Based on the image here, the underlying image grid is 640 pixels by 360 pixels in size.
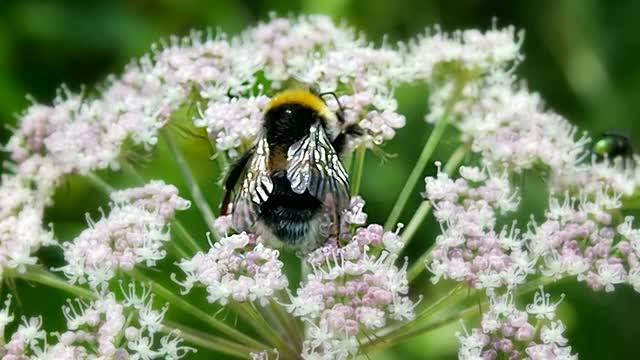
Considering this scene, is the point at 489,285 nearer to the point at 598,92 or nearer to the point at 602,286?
the point at 602,286

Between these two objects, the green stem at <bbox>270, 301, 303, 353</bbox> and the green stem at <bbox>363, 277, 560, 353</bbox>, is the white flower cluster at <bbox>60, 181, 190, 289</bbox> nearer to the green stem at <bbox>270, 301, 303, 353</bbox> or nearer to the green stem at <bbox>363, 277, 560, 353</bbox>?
the green stem at <bbox>270, 301, 303, 353</bbox>

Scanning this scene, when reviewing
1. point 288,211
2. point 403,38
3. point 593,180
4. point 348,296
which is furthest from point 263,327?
point 403,38

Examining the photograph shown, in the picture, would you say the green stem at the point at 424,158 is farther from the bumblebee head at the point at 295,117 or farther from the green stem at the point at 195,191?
the green stem at the point at 195,191

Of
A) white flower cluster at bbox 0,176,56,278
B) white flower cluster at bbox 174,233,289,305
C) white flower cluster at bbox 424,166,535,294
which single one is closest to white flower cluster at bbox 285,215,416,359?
white flower cluster at bbox 174,233,289,305

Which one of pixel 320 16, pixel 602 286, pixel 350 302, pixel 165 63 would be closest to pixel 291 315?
pixel 350 302

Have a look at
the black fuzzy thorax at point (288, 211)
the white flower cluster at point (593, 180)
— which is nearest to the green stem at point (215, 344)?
the black fuzzy thorax at point (288, 211)

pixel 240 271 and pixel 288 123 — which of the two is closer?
pixel 240 271

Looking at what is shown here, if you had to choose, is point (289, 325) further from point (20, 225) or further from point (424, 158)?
point (20, 225)
